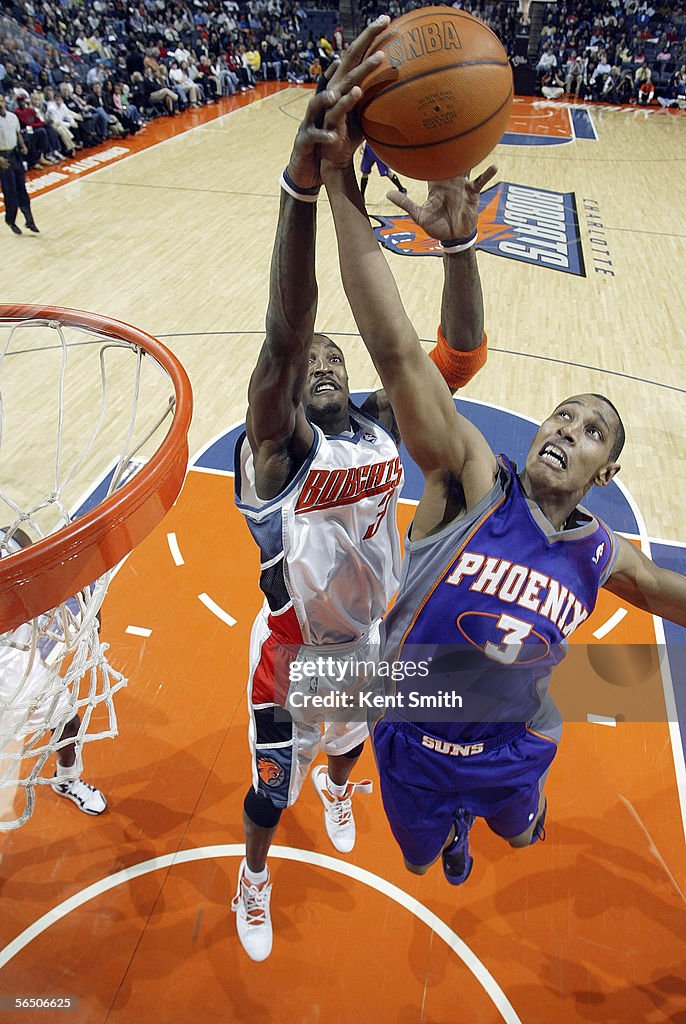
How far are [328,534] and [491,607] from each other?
0.61m

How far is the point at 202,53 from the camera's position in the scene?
17.4 metres

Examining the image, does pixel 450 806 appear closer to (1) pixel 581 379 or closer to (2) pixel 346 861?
(2) pixel 346 861

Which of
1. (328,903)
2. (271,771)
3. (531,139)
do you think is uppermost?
(271,771)

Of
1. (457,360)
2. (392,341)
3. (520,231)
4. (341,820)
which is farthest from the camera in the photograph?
(520,231)

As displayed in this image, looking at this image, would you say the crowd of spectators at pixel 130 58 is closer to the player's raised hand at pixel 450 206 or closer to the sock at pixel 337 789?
the player's raised hand at pixel 450 206

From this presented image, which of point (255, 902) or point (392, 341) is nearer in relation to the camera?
point (392, 341)

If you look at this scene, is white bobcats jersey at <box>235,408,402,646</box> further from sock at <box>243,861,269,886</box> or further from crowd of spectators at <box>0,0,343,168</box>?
crowd of spectators at <box>0,0,343,168</box>

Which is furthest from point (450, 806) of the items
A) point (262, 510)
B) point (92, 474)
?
point (92, 474)

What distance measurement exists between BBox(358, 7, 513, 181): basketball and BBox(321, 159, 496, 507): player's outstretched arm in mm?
212

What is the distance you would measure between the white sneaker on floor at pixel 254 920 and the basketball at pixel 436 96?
254cm

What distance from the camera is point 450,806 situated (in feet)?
8.38

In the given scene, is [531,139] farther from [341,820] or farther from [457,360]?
[341,820]

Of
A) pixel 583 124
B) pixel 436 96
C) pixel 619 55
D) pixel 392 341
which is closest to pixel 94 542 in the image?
pixel 392 341

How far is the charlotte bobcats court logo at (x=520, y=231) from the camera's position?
31.3 ft
